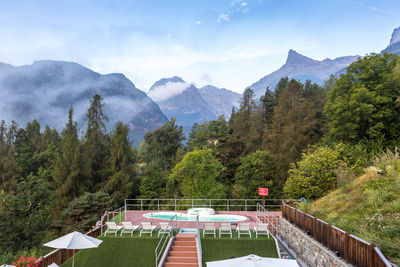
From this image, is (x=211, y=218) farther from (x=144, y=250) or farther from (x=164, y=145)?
(x=164, y=145)

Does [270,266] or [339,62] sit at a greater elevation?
[339,62]

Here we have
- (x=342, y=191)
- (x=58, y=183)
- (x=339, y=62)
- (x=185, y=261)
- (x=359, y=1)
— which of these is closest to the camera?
(x=185, y=261)

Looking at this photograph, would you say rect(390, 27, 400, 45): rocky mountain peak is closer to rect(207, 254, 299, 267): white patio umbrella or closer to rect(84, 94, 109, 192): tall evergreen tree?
rect(84, 94, 109, 192): tall evergreen tree

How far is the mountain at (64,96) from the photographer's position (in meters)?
98.8

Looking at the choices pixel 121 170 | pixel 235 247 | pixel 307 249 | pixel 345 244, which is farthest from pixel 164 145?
pixel 345 244

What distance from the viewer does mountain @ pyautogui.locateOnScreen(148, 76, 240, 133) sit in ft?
458

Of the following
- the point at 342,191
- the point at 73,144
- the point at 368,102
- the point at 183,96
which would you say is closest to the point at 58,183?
the point at 73,144

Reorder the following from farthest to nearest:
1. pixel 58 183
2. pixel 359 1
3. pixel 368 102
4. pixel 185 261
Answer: pixel 359 1 < pixel 58 183 < pixel 368 102 < pixel 185 261

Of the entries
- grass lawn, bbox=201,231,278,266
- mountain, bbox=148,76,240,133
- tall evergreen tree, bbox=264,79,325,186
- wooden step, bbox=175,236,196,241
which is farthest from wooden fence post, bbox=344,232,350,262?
mountain, bbox=148,76,240,133

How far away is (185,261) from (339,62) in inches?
4875

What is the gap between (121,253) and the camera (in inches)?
416

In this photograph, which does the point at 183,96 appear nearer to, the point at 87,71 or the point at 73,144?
the point at 87,71

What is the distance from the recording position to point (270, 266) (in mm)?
5270

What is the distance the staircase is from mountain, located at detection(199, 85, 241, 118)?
125586 millimetres
